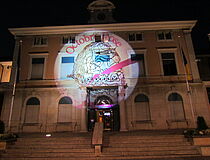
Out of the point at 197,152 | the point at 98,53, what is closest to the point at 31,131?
the point at 98,53

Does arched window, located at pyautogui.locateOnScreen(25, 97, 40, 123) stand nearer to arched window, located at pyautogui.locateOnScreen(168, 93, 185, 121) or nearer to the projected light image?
the projected light image

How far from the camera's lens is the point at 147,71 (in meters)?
17.6

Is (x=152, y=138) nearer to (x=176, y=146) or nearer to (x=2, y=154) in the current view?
(x=176, y=146)

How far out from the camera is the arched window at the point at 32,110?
16.6m

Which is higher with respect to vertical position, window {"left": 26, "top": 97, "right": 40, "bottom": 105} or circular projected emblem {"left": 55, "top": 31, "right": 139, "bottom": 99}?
circular projected emblem {"left": 55, "top": 31, "right": 139, "bottom": 99}

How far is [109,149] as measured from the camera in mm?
9859

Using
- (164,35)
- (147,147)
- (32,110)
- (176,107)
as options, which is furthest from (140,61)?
(32,110)

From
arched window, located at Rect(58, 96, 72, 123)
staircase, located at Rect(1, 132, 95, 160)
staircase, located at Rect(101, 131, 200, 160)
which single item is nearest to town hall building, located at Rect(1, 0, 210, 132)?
arched window, located at Rect(58, 96, 72, 123)

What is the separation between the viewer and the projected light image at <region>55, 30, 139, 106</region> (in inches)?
601

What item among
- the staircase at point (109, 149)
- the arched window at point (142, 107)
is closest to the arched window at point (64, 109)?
the staircase at point (109, 149)

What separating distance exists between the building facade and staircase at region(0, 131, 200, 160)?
4.89m

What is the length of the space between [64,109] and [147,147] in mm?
9856

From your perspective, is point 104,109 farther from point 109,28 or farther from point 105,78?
point 109,28

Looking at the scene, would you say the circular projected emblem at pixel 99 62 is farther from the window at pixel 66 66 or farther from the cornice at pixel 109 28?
the cornice at pixel 109 28
